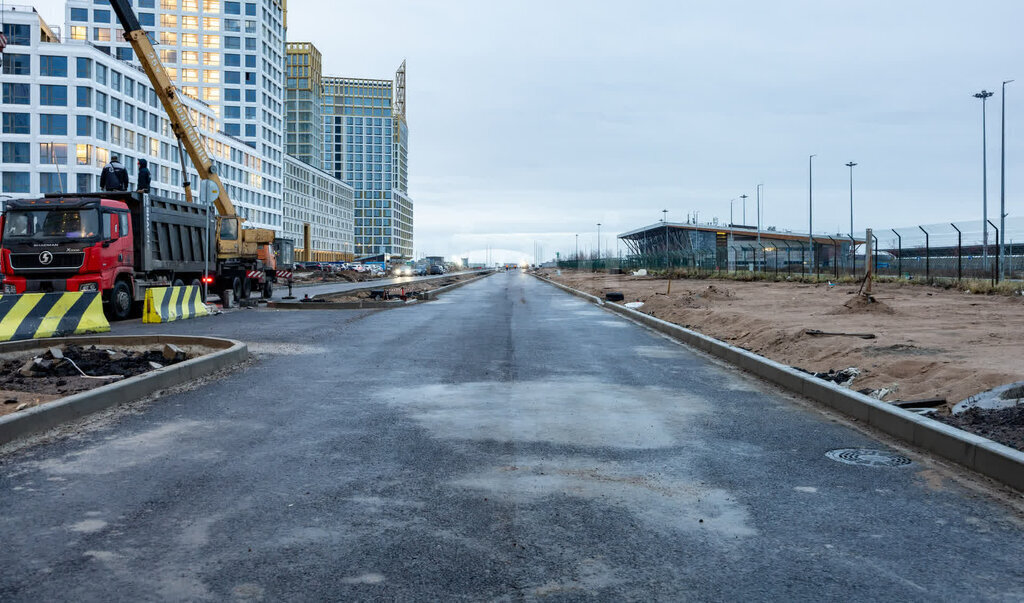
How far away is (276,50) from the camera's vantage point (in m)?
115

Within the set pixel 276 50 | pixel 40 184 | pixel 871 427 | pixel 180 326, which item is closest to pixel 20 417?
pixel 871 427

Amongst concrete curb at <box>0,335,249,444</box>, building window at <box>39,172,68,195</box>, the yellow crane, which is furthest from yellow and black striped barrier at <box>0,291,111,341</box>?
building window at <box>39,172,68,195</box>

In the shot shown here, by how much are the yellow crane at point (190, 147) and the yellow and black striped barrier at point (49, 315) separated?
1023 centimetres

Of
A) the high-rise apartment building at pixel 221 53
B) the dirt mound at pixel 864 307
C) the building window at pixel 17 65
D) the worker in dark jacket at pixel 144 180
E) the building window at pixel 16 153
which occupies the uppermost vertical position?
the high-rise apartment building at pixel 221 53

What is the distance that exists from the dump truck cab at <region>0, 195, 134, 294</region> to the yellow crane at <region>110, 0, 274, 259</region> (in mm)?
6669

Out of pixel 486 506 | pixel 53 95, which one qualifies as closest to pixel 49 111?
pixel 53 95

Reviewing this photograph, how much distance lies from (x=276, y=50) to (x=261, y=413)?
119 meters

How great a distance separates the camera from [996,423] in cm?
629

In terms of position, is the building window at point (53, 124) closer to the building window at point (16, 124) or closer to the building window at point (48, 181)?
the building window at point (16, 124)

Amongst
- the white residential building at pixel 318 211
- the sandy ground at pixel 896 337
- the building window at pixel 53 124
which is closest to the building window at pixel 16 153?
the building window at pixel 53 124

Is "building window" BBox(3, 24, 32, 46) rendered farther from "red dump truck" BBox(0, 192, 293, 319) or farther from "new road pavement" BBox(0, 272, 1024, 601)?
"new road pavement" BBox(0, 272, 1024, 601)

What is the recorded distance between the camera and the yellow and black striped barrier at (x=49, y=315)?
13248mm

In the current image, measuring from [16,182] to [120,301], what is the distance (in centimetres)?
5571

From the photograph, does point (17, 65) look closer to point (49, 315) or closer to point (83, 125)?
point (83, 125)
